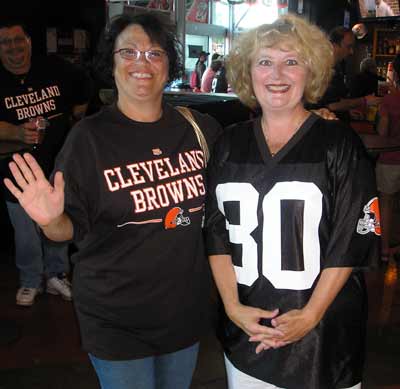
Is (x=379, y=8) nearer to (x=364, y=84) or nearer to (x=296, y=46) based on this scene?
(x=364, y=84)

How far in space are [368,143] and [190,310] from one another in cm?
228

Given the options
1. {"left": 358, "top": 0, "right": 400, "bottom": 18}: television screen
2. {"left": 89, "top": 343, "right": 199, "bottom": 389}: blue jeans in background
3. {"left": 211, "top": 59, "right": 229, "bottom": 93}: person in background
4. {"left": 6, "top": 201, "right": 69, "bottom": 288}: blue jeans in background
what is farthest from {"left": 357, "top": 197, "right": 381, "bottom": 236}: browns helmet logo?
{"left": 358, "top": 0, "right": 400, "bottom": 18}: television screen

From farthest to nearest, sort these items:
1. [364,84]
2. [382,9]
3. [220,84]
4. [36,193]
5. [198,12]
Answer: [198,12]
[382,9]
[220,84]
[364,84]
[36,193]

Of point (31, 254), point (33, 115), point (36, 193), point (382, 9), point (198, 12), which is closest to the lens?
point (36, 193)

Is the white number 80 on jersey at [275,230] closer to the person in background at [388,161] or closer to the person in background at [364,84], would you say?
the person in background at [388,161]

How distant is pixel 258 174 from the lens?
143cm

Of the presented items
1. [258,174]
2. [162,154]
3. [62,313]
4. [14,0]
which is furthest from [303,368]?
[14,0]

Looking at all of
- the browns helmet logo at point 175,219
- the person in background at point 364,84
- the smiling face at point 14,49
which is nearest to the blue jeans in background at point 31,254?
the smiling face at point 14,49

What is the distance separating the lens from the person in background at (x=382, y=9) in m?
9.33

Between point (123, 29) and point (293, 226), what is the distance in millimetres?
783

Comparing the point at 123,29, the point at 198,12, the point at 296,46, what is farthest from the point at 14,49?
the point at 198,12

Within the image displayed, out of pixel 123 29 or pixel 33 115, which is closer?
pixel 123 29

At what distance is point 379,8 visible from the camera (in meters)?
9.50

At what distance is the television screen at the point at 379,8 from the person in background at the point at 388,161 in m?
5.57
